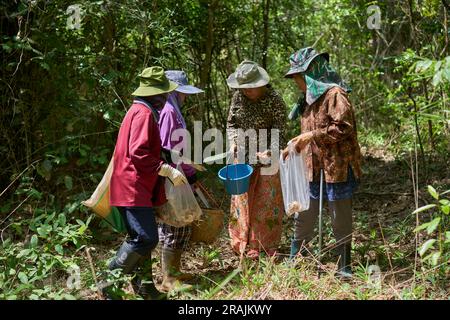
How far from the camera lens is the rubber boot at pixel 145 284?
4152 millimetres

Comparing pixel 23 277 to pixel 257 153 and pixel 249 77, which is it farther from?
pixel 249 77

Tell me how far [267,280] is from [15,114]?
3.12 metres

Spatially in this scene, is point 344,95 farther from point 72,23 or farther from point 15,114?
point 15,114

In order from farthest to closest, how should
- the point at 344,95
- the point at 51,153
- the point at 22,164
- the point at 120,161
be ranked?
1. the point at 22,164
2. the point at 51,153
3. the point at 344,95
4. the point at 120,161

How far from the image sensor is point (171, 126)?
443 centimetres

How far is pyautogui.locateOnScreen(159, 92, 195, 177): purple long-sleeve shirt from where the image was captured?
4.41 m

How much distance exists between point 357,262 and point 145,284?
1.74 m

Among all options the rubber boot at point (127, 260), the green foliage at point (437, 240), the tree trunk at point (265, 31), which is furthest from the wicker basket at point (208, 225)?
the tree trunk at point (265, 31)

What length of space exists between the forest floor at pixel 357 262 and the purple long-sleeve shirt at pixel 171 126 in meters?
0.91

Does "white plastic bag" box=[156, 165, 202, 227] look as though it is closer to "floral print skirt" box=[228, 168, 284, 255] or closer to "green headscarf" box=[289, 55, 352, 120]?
"floral print skirt" box=[228, 168, 284, 255]

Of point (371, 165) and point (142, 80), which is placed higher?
point (142, 80)

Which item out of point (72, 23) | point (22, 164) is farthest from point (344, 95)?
point (22, 164)

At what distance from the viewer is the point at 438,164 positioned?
7.38 metres

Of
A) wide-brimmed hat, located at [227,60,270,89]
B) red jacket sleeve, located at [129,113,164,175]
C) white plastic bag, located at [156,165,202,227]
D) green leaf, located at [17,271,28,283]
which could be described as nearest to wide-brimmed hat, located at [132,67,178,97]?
red jacket sleeve, located at [129,113,164,175]
